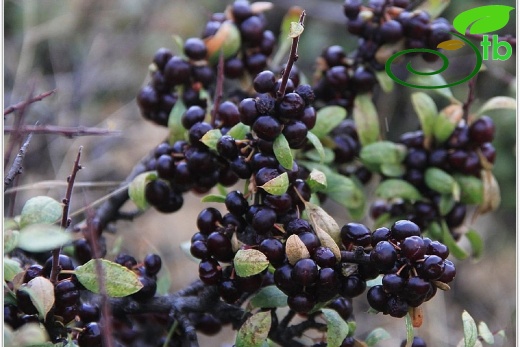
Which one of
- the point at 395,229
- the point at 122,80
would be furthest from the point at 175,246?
the point at 395,229

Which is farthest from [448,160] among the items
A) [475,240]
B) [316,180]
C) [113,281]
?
[113,281]

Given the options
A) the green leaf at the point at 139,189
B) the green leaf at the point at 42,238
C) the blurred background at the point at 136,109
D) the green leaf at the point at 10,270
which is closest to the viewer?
the green leaf at the point at 42,238

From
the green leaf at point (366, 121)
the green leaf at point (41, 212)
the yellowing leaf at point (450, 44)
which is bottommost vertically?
the green leaf at point (366, 121)

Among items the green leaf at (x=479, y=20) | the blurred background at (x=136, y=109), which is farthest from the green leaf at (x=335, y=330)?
the blurred background at (x=136, y=109)

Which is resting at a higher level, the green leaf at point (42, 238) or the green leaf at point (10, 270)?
the green leaf at point (42, 238)

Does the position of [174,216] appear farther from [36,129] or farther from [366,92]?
[36,129]

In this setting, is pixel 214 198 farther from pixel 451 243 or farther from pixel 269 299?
pixel 451 243

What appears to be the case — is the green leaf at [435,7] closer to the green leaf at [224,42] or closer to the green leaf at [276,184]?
the green leaf at [224,42]
